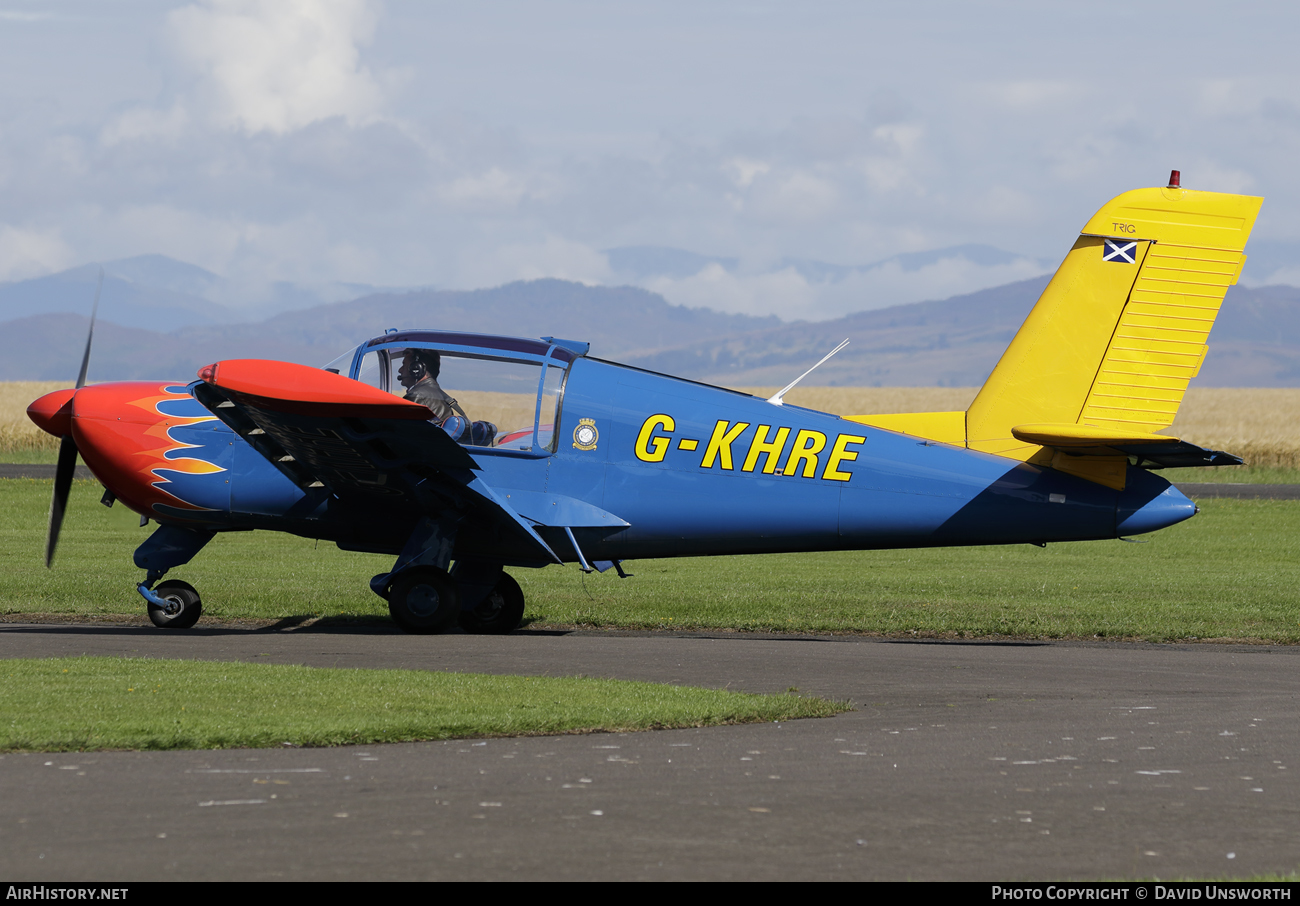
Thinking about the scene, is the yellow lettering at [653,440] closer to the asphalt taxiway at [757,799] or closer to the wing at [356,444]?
the wing at [356,444]

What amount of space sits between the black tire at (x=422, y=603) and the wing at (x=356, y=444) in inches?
26.1

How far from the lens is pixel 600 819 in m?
6.12

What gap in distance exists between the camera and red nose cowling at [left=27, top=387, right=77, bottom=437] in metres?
13.1

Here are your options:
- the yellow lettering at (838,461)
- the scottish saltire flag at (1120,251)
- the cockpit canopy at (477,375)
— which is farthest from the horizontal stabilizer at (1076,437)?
the cockpit canopy at (477,375)

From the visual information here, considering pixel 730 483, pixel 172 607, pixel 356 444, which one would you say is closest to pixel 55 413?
pixel 172 607

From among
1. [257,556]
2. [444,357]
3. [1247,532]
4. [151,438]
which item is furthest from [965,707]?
[1247,532]

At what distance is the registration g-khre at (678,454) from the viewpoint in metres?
12.3

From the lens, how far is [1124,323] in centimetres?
1232

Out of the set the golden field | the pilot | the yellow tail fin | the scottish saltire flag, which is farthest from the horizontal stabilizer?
the golden field

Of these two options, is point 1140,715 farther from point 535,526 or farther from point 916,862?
point 535,526

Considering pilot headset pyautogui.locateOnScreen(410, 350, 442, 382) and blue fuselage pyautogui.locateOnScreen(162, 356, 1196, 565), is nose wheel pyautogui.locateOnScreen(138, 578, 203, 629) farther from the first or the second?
pilot headset pyautogui.locateOnScreen(410, 350, 442, 382)

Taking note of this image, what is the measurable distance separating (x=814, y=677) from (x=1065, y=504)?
135 inches

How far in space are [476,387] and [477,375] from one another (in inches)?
5.4

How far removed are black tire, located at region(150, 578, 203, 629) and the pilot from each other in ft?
9.89
